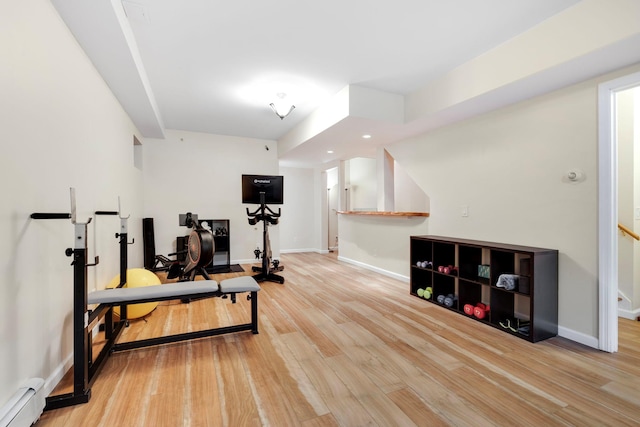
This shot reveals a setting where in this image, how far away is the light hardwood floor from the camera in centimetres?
159

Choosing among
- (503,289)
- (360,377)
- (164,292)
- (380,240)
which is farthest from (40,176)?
(380,240)

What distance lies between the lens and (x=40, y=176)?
1.70 metres

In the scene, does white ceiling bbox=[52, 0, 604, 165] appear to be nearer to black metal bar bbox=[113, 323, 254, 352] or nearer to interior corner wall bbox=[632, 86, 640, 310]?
interior corner wall bbox=[632, 86, 640, 310]

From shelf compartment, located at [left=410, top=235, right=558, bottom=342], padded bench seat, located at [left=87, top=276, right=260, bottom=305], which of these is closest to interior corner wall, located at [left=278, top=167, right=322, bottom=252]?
shelf compartment, located at [left=410, top=235, right=558, bottom=342]

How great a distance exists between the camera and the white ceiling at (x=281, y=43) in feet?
7.00

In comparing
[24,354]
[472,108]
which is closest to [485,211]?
[472,108]

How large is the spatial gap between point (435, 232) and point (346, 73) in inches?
94.7

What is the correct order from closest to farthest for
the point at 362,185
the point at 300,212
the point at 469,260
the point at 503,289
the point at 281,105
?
the point at 503,289, the point at 469,260, the point at 281,105, the point at 300,212, the point at 362,185

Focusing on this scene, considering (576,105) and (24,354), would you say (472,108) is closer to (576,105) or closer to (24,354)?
(576,105)

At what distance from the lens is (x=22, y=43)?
154cm

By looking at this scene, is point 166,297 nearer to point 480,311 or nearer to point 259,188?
point 259,188

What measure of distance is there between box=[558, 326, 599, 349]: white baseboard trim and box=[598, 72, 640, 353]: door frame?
0.13 ft

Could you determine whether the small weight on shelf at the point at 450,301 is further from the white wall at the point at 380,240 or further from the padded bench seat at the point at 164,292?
the padded bench seat at the point at 164,292

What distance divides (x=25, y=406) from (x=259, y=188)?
12.1 ft
